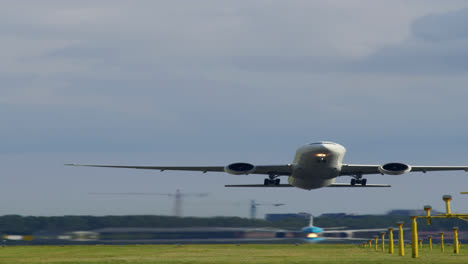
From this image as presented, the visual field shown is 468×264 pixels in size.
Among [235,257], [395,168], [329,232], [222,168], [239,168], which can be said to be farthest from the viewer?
[329,232]

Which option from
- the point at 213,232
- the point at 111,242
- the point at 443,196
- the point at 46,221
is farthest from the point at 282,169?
the point at 443,196

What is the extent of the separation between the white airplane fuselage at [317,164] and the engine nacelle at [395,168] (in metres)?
3.98

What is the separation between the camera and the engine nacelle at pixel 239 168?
58125 millimetres

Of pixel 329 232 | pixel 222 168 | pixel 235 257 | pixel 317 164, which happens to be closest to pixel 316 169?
pixel 317 164

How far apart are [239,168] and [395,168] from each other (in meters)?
13.5

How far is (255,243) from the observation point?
229 ft

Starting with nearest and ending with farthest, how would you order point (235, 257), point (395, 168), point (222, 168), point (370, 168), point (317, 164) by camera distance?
point (235, 257) → point (317, 164) → point (395, 168) → point (370, 168) → point (222, 168)

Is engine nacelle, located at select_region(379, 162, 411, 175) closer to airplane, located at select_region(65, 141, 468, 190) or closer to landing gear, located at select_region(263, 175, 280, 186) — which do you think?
airplane, located at select_region(65, 141, 468, 190)

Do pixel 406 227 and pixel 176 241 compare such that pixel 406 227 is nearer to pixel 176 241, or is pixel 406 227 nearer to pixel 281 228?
pixel 281 228

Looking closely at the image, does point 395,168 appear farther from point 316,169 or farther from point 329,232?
point 329,232

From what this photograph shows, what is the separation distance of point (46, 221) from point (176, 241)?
500 inches

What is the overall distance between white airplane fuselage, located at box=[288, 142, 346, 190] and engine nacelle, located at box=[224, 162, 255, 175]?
399 cm


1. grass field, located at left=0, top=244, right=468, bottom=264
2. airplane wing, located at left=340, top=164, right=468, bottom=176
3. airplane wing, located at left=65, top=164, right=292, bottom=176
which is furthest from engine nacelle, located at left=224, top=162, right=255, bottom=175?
grass field, located at left=0, top=244, right=468, bottom=264

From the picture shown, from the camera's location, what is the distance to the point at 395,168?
193ft
